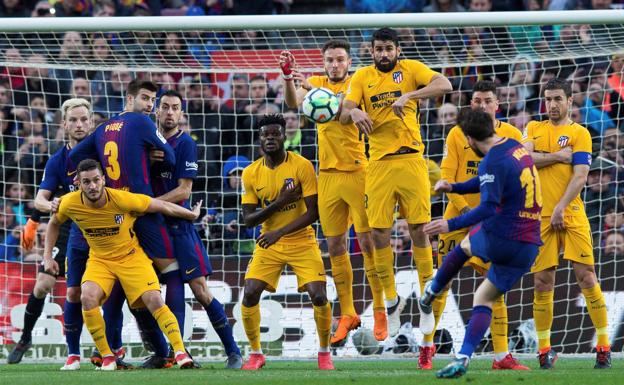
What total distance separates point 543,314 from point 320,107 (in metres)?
2.64

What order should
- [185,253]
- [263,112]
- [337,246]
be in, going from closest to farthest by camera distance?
[185,253] → [337,246] → [263,112]

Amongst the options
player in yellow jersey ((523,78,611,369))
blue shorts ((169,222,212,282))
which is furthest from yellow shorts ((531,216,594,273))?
blue shorts ((169,222,212,282))

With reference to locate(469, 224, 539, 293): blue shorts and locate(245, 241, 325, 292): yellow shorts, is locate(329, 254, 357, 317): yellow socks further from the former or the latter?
locate(469, 224, 539, 293): blue shorts

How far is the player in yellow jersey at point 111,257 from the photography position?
938 cm

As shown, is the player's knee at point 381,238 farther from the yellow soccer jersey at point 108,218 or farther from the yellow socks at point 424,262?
the yellow soccer jersey at point 108,218

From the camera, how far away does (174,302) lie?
1006 cm

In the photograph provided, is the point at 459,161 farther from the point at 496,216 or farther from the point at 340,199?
the point at 496,216

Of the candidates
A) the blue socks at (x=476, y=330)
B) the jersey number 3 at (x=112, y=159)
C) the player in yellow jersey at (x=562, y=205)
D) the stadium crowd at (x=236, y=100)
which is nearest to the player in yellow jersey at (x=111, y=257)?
the jersey number 3 at (x=112, y=159)

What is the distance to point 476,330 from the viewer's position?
25.8ft

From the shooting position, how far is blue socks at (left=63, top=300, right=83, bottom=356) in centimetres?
1012

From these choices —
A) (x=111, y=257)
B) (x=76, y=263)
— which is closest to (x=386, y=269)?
(x=111, y=257)

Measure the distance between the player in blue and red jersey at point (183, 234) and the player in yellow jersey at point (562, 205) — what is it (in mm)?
2756

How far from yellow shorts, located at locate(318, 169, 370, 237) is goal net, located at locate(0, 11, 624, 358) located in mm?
1544

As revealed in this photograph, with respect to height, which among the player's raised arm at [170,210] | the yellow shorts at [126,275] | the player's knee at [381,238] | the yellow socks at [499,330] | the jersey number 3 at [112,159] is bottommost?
the yellow socks at [499,330]
